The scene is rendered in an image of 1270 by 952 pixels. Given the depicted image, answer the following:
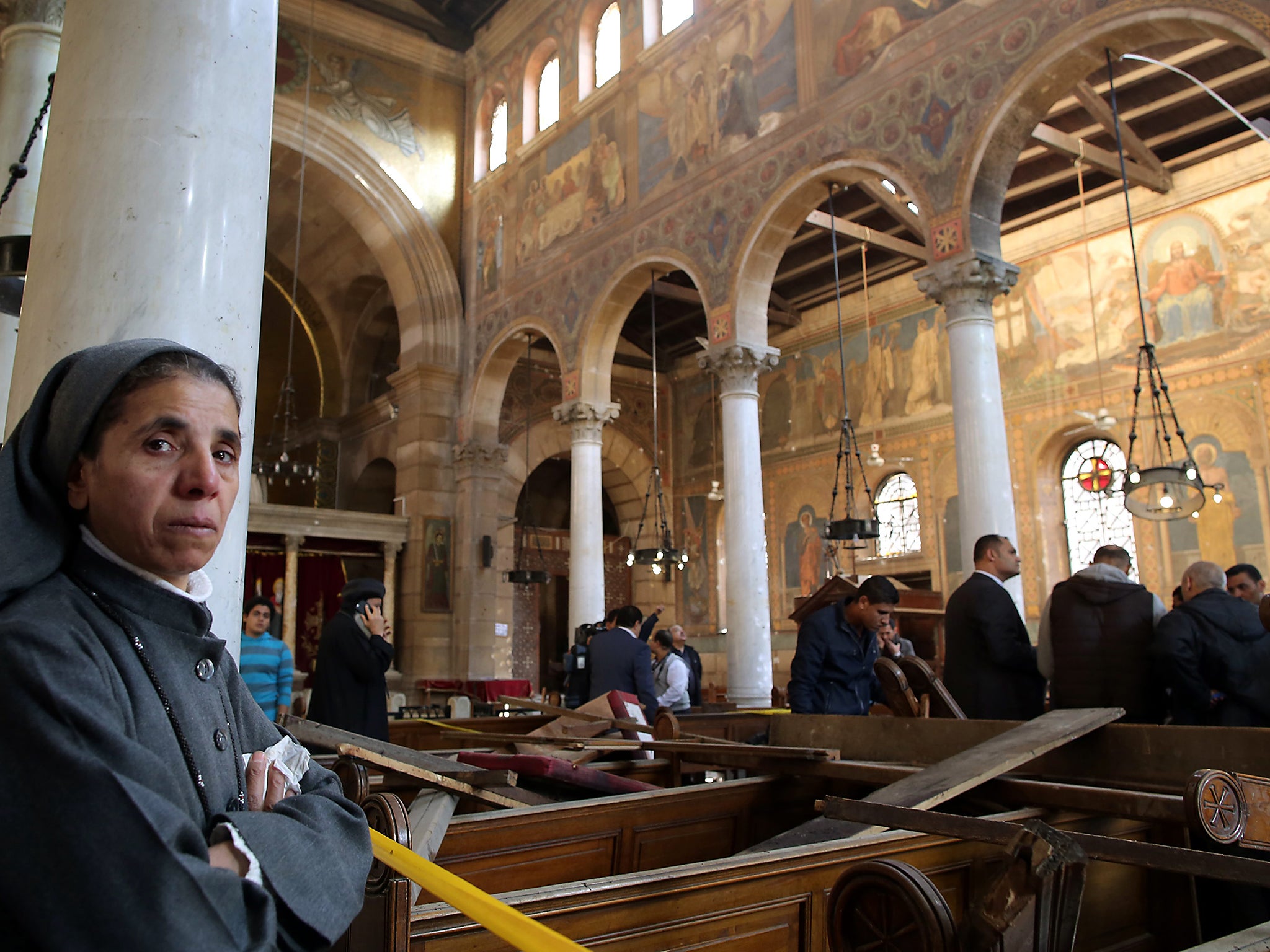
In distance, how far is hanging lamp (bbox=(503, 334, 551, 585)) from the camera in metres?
13.5

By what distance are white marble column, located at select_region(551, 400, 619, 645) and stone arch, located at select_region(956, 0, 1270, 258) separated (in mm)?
5496

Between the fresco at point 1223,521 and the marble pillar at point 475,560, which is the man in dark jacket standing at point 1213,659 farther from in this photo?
the marble pillar at point 475,560

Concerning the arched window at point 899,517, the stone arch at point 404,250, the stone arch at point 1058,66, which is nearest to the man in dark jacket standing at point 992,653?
the stone arch at point 1058,66

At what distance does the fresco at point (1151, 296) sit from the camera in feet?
36.4

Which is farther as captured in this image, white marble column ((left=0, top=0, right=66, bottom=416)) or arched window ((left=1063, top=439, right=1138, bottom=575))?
arched window ((left=1063, top=439, right=1138, bottom=575))

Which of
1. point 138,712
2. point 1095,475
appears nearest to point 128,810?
point 138,712

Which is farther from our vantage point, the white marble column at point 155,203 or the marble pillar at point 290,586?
the marble pillar at point 290,586

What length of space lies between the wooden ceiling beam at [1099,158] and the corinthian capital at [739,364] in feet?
11.6

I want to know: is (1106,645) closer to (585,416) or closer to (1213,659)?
(1213,659)

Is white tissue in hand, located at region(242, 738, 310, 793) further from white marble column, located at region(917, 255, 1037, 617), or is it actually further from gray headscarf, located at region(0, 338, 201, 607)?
white marble column, located at region(917, 255, 1037, 617)

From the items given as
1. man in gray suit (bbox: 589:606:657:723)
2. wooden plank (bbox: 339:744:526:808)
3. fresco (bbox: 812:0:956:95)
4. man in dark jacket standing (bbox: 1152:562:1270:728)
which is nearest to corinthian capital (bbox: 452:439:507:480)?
fresco (bbox: 812:0:956:95)

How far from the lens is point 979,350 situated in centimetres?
800

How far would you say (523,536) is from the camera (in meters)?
16.1

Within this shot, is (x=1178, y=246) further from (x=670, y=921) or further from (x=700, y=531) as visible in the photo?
(x=670, y=921)
